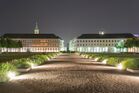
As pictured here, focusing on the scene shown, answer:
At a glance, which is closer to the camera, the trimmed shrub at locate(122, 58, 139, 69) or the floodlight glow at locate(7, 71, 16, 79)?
the floodlight glow at locate(7, 71, 16, 79)

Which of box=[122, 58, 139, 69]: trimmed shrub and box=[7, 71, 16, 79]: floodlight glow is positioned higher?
box=[122, 58, 139, 69]: trimmed shrub

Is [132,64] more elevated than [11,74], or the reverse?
[132,64]

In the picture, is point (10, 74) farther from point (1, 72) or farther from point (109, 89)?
point (109, 89)

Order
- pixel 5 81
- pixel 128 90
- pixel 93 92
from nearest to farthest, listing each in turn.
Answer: pixel 93 92, pixel 128 90, pixel 5 81

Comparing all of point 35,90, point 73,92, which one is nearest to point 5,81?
point 35,90

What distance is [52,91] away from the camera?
14055 millimetres

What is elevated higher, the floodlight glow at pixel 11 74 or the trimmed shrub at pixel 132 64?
the trimmed shrub at pixel 132 64

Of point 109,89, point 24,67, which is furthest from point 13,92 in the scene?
point 24,67

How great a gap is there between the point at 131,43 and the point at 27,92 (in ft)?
423

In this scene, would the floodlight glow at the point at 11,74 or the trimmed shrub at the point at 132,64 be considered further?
the trimmed shrub at the point at 132,64

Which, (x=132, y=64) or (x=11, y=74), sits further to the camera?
(x=132, y=64)

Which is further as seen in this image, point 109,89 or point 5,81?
point 5,81

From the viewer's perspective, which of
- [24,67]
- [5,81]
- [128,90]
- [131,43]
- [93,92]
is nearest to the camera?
[93,92]

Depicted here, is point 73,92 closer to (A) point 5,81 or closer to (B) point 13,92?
(B) point 13,92
